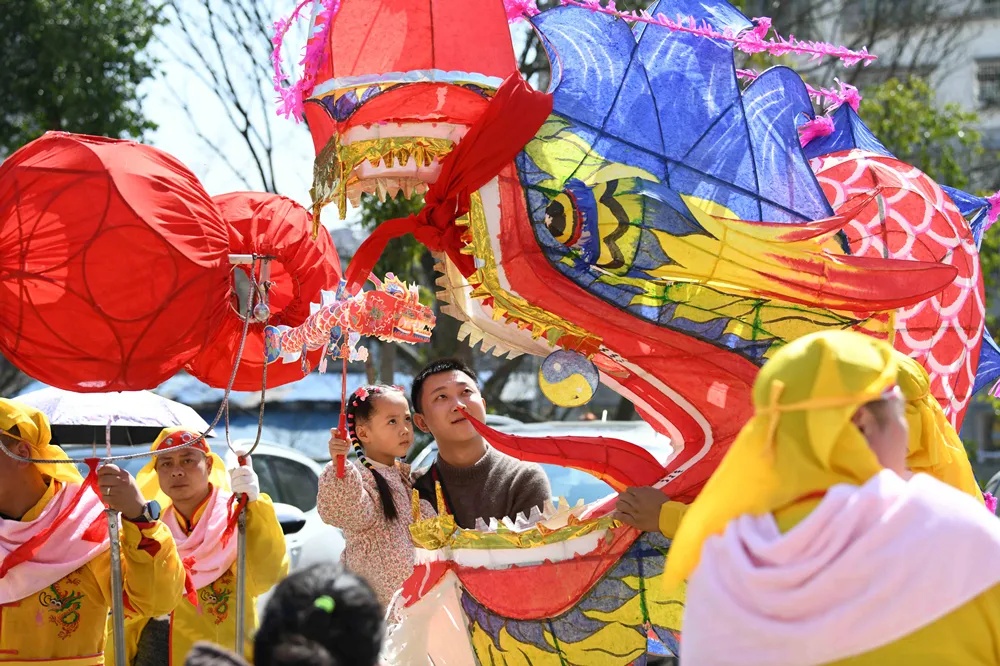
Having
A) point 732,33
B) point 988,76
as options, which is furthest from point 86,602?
point 988,76

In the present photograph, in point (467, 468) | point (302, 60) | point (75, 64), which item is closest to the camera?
point (302, 60)

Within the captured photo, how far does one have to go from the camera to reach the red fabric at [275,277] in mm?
4160

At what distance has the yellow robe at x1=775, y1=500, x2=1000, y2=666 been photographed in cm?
211

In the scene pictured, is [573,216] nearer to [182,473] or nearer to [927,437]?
[927,437]

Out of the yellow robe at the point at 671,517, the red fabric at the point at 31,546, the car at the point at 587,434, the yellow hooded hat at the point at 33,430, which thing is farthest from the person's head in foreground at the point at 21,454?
the yellow robe at the point at 671,517

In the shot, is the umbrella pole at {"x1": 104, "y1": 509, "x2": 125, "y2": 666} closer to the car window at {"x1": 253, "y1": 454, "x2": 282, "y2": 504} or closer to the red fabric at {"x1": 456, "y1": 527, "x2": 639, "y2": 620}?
the red fabric at {"x1": 456, "y1": 527, "x2": 639, "y2": 620}

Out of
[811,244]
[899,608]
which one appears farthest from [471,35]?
[899,608]

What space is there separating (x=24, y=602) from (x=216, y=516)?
74 centimetres

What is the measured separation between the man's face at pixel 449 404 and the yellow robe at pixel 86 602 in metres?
0.92

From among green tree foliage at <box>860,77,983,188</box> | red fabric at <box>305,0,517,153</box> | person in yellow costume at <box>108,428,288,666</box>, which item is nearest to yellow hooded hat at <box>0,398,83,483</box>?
person in yellow costume at <box>108,428,288,666</box>

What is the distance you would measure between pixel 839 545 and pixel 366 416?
100 inches

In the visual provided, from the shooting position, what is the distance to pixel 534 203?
3.45 m

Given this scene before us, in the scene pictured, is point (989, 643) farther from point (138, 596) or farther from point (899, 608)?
point (138, 596)

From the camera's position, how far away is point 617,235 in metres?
3.41
